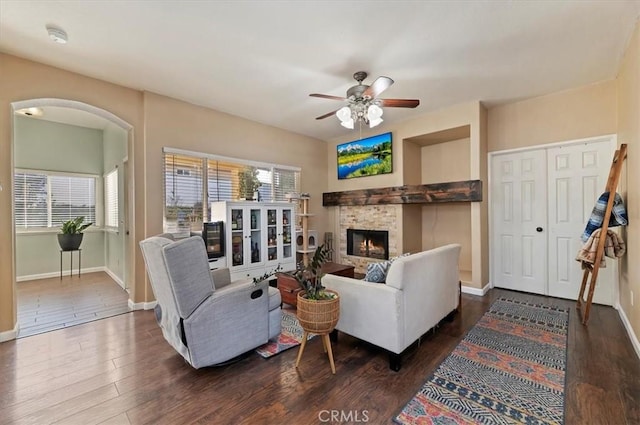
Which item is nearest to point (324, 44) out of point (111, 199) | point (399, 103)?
point (399, 103)

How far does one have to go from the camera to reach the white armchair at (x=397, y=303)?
7.06ft

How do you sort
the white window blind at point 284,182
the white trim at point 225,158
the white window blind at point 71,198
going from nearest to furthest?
the white trim at point 225,158, the white window blind at point 284,182, the white window blind at point 71,198

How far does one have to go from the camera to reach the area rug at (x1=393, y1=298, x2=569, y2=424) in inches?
66.7

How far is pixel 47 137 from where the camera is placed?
17.2 ft

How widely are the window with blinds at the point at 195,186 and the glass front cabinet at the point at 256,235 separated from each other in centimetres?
23

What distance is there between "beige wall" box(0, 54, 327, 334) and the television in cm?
63

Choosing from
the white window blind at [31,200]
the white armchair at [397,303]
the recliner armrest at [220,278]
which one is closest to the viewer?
the white armchair at [397,303]

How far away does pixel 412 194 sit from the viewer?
479cm

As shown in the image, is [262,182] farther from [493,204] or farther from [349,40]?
[493,204]

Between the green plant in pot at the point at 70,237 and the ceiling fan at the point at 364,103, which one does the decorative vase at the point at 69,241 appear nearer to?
the green plant in pot at the point at 70,237

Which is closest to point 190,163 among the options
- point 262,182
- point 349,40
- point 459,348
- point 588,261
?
point 262,182

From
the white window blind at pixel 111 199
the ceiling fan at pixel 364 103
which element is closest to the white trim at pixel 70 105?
the white window blind at pixel 111 199

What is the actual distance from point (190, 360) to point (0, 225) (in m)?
2.50

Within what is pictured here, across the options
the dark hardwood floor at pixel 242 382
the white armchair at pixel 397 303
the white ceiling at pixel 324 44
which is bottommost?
the dark hardwood floor at pixel 242 382
